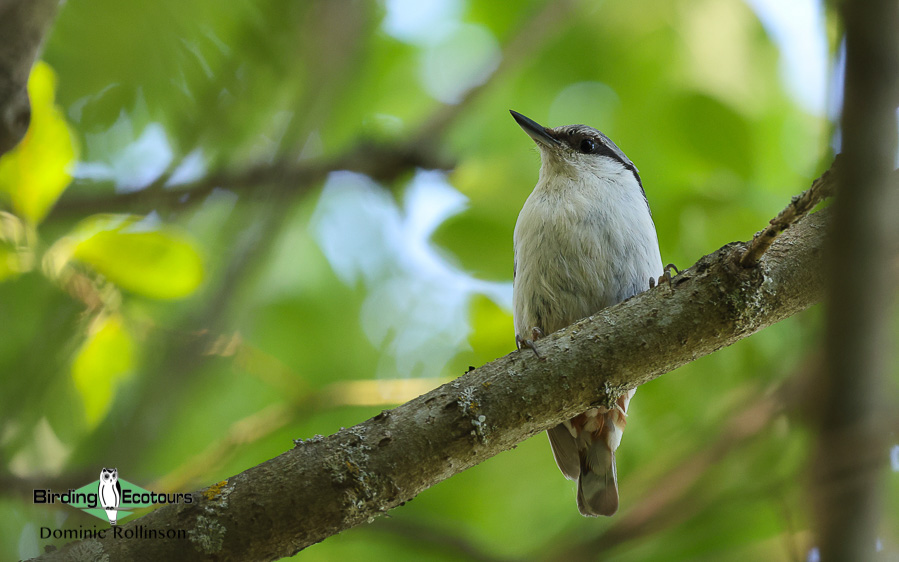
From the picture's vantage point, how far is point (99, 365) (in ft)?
11.3

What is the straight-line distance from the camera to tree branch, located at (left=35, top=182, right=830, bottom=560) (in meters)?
2.36

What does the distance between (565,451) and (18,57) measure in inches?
130

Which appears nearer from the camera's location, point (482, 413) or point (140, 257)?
point (482, 413)

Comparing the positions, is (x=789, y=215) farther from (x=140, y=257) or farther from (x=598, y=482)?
(x=140, y=257)

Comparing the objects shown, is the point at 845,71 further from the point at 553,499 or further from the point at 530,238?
the point at 553,499

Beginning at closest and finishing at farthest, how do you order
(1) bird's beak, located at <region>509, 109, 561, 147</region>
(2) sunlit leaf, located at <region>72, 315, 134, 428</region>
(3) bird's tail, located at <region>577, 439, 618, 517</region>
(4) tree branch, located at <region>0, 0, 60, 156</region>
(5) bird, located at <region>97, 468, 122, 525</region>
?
(4) tree branch, located at <region>0, 0, 60, 156</region> → (5) bird, located at <region>97, 468, 122, 525</region> → (2) sunlit leaf, located at <region>72, 315, 134, 428</region> → (3) bird's tail, located at <region>577, 439, 618, 517</region> → (1) bird's beak, located at <region>509, 109, 561, 147</region>

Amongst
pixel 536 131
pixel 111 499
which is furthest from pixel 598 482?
pixel 111 499

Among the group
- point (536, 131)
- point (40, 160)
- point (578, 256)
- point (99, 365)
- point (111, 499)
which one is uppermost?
point (536, 131)

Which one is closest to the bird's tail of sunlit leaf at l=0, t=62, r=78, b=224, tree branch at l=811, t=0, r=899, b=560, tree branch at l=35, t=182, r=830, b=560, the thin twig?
tree branch at l=35, t=182, r=830, b=560

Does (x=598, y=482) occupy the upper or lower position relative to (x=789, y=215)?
lower

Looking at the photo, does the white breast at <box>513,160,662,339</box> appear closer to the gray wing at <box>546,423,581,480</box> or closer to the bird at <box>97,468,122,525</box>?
the gray wing at <box>546,423,581,480</box>

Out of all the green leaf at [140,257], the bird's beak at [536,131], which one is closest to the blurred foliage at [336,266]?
the green leaf at [140,257]

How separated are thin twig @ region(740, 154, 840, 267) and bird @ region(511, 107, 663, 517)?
1404 millimetres

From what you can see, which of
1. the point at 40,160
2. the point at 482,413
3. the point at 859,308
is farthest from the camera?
the point at 40,160
